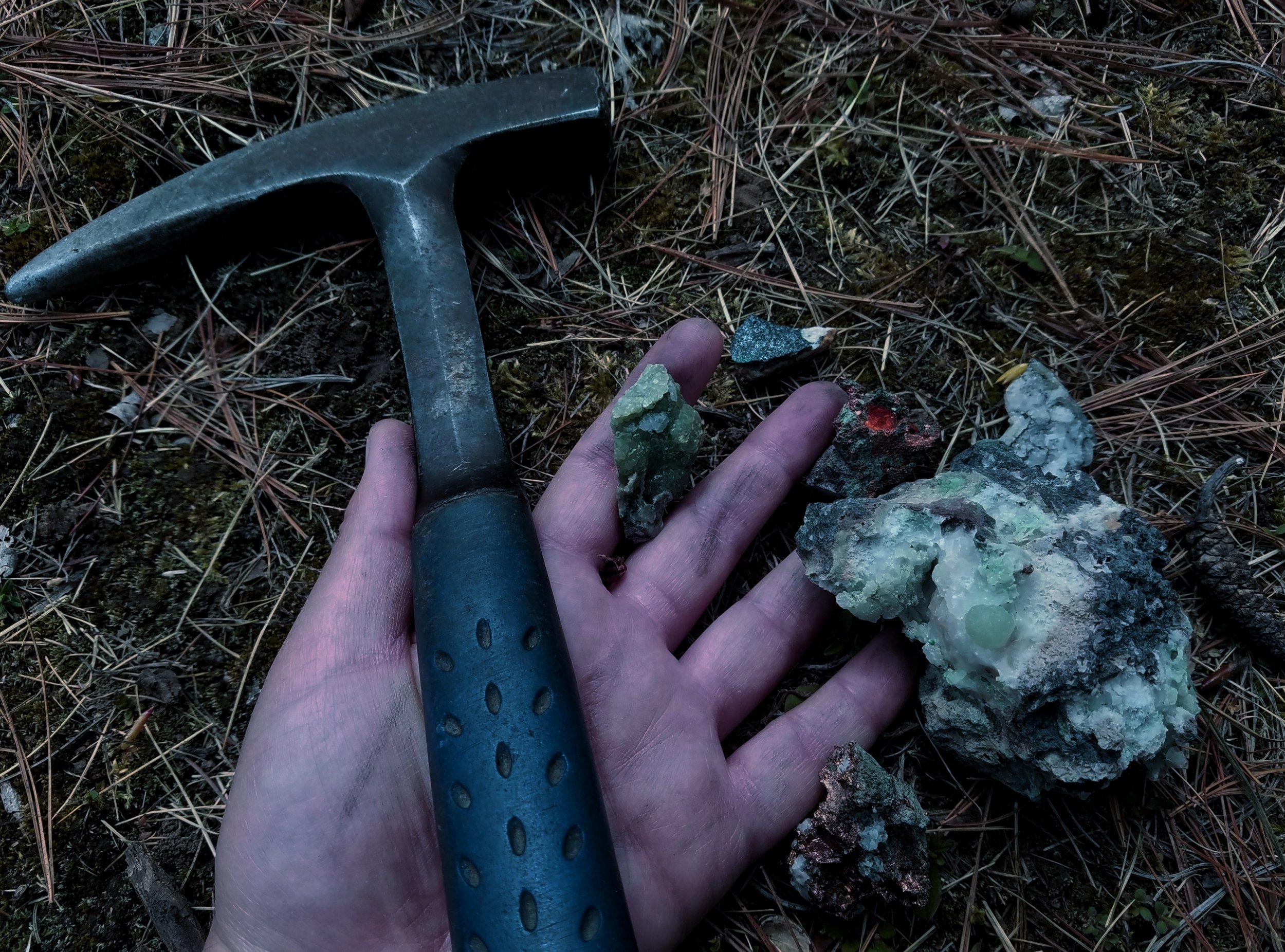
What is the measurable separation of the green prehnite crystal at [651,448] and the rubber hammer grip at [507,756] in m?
0.36

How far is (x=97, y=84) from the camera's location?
225 cm

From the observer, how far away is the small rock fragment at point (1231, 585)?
1.97m

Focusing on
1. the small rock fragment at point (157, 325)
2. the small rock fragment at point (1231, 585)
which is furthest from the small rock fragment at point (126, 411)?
the small rock fragment at point (1231, 585)

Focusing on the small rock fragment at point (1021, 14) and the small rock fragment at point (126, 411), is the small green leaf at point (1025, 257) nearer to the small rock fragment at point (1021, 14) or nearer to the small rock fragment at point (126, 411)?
the small rock fragment at point (1021, 14)

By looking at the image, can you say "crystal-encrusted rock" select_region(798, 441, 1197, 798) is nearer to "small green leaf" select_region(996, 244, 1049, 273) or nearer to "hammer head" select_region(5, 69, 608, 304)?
"small green leaf" select_region(996, 244, 1049, 273)

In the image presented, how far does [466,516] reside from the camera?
1692 millimetres

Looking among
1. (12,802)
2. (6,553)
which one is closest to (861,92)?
(6,553)

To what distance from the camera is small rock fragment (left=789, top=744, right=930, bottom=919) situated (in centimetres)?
182

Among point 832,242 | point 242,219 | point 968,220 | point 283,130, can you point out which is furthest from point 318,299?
point 968,220

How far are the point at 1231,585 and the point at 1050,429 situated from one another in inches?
22.7

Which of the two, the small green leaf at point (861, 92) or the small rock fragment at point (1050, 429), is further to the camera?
the small green leaf at point (861, 92)

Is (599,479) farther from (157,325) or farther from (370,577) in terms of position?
(157,325)

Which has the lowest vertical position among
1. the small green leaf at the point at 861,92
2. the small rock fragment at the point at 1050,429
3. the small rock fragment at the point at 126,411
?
the small rock fragment at the point at 1050,429

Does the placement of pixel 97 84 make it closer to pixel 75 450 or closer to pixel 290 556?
pixel 75 450
